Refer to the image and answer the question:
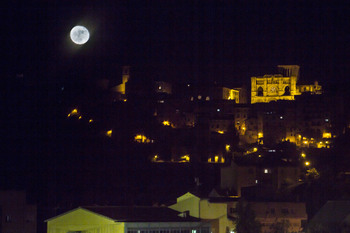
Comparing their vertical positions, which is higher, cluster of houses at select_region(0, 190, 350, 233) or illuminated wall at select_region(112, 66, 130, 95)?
illuminated wall at select_region(112, 66, 130, 95)

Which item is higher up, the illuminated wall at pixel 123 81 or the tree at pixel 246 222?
the illuminated wall at pixel 123 81

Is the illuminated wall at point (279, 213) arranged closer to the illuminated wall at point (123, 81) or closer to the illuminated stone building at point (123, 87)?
the illuminated stone building at point (123, 87)

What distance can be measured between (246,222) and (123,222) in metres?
6.05

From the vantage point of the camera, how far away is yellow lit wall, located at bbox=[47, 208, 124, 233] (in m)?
32.1

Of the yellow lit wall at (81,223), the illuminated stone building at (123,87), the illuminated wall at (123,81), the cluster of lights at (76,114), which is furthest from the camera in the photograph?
the illuminated wall at (123,81)

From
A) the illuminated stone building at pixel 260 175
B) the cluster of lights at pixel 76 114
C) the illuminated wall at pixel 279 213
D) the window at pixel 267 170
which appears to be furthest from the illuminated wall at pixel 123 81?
the illuminated wall at pixel 279 213

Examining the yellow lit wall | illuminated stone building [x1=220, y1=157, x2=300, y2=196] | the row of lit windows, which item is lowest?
the row of lit windows

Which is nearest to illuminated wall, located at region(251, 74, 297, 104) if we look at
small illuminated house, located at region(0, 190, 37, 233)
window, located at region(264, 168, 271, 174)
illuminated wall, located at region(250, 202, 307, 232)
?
window, located at region(264, 168, 271, 174)

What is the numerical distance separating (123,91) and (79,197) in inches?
1038

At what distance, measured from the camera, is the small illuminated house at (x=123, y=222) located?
103ft

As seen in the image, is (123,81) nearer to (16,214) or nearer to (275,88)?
(275,88)

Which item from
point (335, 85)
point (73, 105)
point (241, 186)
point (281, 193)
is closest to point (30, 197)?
point (241, 186)

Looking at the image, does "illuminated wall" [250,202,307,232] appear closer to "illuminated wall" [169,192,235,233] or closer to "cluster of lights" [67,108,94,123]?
"illuminated wall" [169,192,235,233]

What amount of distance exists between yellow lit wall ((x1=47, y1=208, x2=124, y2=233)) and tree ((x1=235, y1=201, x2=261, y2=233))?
6.01m
